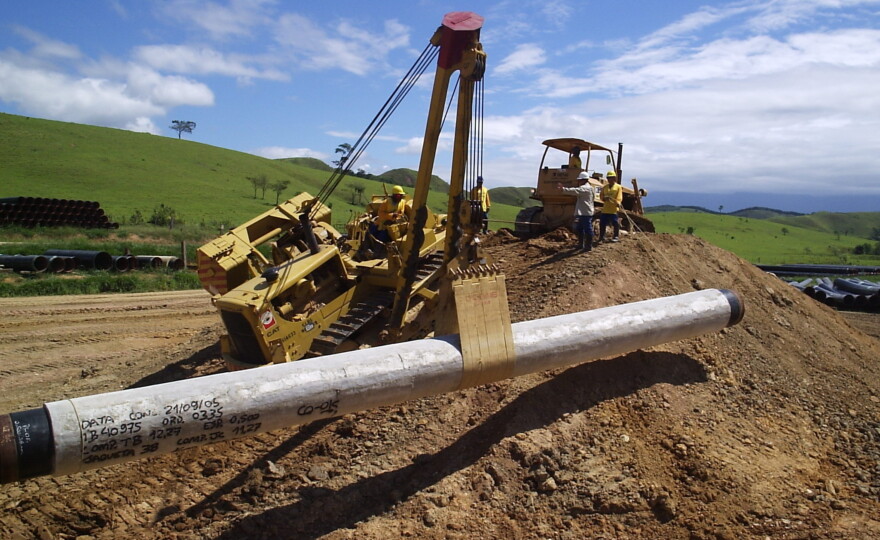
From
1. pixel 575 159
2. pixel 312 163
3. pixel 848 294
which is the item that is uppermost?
pixel 312 163

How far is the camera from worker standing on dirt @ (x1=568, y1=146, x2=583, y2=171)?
14.6 m

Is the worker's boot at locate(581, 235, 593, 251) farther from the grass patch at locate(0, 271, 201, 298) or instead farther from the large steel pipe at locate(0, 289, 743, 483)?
the grass patch at locate(0, 271, 201, 298)

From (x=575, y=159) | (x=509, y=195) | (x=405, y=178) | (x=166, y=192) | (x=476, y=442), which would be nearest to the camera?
(x=476, y=442)

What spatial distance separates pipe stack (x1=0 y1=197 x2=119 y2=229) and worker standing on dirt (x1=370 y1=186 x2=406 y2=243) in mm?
25011

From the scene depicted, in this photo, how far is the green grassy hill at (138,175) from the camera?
4691 cm

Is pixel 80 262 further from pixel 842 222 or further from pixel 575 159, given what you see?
pixel 842 222

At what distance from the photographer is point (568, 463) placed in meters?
6.01

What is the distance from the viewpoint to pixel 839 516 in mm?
5496

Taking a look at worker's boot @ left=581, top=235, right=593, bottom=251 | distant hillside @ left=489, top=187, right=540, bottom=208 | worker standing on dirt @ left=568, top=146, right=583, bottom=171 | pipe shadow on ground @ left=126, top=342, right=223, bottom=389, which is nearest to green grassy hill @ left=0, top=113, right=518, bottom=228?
distant hillside @ left=489, top=187, right=540, bottom=208

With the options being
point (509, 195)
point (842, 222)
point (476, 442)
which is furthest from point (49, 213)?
point (842, 222)

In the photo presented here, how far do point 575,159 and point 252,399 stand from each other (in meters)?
11.4

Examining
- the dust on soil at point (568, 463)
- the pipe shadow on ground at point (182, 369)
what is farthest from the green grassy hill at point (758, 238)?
the pipe shadow on ground at point (182, 369)

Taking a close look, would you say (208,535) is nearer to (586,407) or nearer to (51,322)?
(586,407)

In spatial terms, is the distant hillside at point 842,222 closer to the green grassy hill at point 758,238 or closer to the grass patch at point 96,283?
the green grassy hill at point 758,238
